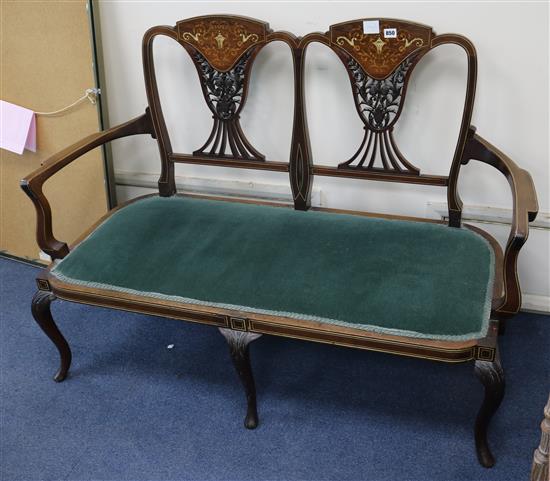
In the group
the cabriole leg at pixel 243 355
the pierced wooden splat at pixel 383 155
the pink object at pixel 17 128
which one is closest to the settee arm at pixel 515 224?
the pierced wooden splat at pixel 383 155

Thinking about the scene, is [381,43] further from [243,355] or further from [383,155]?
[243,355]

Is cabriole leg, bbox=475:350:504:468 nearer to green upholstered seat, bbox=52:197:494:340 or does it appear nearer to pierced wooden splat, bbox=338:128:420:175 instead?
green upholstered seat, bbox=52:197:494:340

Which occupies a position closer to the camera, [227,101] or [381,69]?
[381,69]

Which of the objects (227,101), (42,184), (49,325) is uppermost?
(227,101)

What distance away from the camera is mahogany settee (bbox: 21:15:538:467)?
50.9 inches

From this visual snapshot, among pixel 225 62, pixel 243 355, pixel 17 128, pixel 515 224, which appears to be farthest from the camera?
pixel 17 128

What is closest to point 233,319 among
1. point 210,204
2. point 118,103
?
point 210,204

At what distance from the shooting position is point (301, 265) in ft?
4.76

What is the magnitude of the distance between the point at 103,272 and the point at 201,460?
0.50 meters

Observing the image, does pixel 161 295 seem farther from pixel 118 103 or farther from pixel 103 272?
pixel 118 103

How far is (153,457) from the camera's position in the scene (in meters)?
1.47

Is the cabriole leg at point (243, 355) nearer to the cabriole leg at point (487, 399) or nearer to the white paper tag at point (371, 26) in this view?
the cabriole leg at point (487, 399)

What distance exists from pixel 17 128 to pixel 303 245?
108cm

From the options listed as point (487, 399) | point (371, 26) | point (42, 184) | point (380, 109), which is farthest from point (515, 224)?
point (42, 184)
